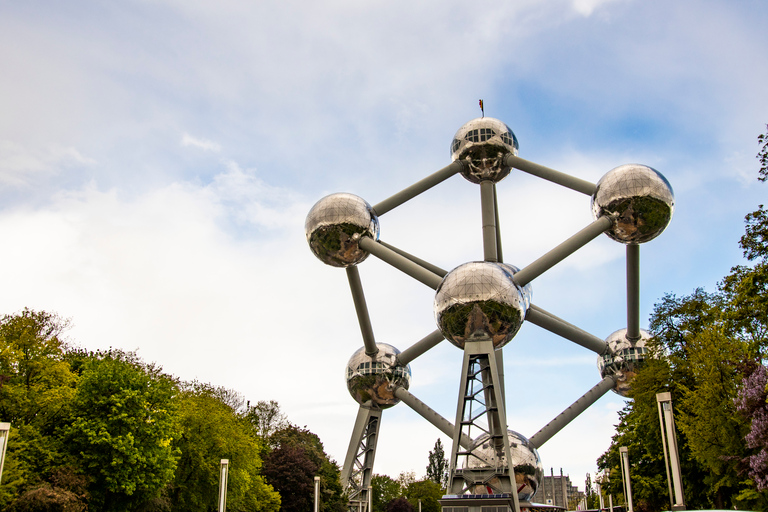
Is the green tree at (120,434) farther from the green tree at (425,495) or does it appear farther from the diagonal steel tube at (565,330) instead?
the green tree at (425,495)

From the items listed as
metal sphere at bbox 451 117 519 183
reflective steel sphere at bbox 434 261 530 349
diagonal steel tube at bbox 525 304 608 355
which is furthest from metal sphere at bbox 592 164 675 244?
reflective steel sphere at bbox 434 261 530 349

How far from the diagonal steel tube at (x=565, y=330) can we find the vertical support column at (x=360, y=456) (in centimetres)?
706

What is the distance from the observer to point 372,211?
2011 cm

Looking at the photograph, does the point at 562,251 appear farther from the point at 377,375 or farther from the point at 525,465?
the point at 377,375

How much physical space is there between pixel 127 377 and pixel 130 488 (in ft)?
11.7

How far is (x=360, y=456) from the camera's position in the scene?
2341 cm

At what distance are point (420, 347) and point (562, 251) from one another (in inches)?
230

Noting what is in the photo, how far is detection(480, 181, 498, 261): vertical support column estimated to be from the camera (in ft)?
64.5

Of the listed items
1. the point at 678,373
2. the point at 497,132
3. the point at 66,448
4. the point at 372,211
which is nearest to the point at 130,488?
the point at 66,448

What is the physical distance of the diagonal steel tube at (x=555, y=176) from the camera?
746 inches

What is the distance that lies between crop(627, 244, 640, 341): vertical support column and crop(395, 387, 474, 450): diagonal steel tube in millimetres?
6316

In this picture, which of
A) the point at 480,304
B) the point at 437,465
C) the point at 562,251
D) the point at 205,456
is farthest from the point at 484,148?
the point at 437,465

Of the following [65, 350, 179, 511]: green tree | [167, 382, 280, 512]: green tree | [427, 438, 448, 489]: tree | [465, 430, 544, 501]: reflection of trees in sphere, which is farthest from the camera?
[427, 438, 448, 489]: tree

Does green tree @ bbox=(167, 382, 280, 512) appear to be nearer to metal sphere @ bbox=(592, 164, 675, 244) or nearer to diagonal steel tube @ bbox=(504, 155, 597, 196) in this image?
diagonal steel tube @ bbox=(504, 155, 597, 196)
